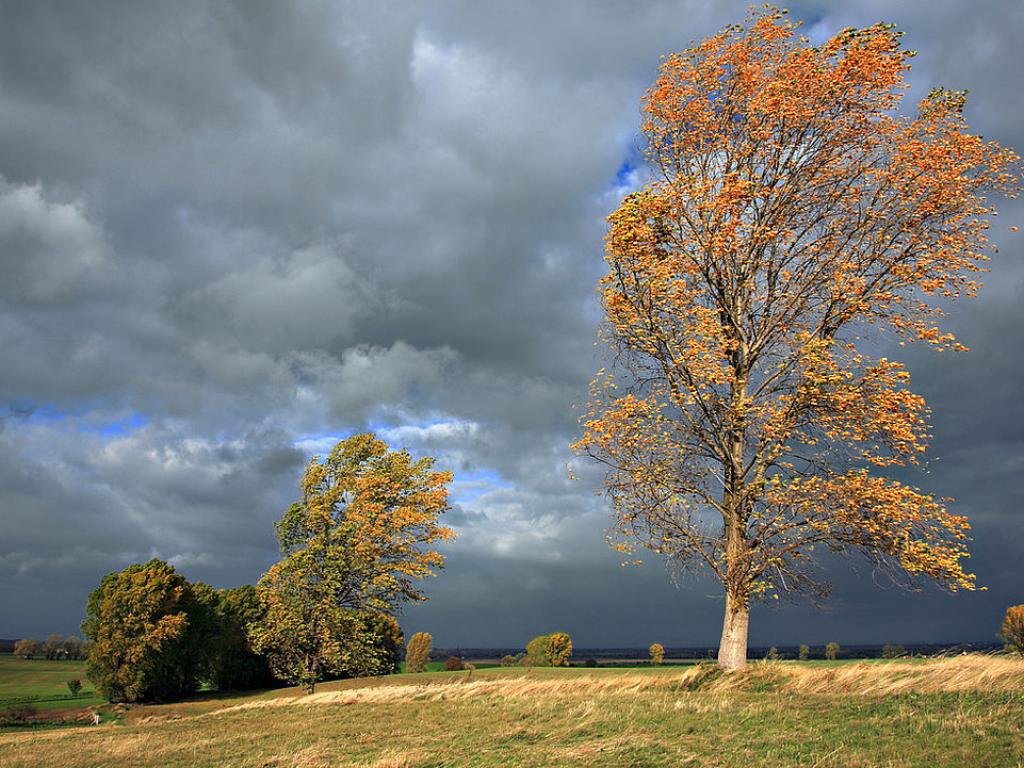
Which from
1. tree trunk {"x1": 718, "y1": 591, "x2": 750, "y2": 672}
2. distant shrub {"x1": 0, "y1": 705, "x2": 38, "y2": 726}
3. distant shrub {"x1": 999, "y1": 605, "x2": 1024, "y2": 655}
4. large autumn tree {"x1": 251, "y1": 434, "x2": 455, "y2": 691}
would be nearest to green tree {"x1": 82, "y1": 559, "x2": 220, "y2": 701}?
distant shrub {"x1": 0, "y1": 705, "x2": 38, "y2": 726}

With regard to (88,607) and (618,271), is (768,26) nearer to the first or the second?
(618,271)

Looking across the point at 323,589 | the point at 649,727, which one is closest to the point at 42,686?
the point at 323,589

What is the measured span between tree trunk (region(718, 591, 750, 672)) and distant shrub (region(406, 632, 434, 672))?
5455 centimetres

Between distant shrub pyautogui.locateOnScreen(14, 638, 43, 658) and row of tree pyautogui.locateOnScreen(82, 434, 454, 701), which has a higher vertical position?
row of tree pyautogui.locateOnScreen(82, 434, 454, 701)

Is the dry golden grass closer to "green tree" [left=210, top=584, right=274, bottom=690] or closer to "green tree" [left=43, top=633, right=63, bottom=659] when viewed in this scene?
"green tree" [left=210, top=584, right=274, bottom=690]

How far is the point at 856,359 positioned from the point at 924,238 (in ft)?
13.7

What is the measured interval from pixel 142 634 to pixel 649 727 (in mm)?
49097

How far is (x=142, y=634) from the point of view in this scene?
4962cm

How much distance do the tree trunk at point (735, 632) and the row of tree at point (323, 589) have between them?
22.9 meters

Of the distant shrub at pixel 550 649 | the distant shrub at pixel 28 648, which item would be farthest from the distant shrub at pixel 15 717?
the distant shrub at pixel 28 648

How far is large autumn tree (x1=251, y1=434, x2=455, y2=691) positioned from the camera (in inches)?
1383

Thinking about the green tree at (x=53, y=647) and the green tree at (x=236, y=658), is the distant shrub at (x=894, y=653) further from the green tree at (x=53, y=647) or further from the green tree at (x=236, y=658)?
the green tree at (x=53, y=647)

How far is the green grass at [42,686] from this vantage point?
56213 mm

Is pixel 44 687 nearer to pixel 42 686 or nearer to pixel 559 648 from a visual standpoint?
pixel 42 686
